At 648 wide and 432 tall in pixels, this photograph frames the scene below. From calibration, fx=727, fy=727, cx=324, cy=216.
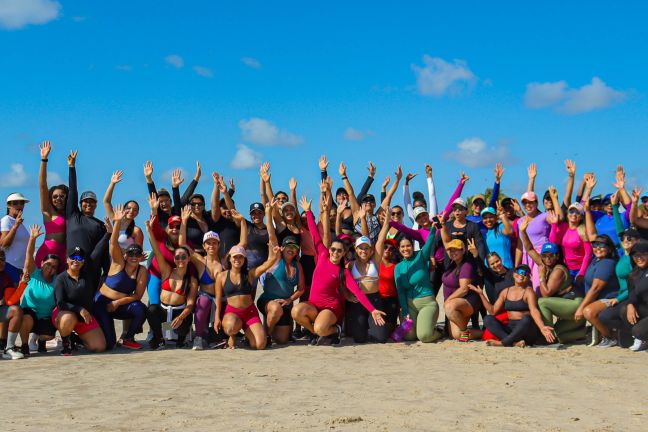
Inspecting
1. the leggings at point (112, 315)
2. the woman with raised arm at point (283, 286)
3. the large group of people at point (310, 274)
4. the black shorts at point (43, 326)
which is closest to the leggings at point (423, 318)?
the large group of people at point (310, 274)

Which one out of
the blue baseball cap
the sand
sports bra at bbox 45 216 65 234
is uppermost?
sports bra at bbox 45 216 65 234

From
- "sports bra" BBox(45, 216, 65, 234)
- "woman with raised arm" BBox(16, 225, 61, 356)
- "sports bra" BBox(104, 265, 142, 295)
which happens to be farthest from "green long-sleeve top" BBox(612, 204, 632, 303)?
"sports bra" BBox(45, 216, 65, 234)

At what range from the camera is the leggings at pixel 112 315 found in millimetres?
9781

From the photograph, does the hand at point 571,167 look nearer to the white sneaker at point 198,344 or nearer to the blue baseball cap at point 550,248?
the blue baseball cap at point 550,248

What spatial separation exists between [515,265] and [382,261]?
194 centimetres

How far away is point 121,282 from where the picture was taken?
9.88 metres

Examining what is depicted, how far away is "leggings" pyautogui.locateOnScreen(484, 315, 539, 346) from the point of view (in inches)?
376

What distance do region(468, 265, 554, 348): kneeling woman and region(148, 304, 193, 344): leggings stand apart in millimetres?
4129

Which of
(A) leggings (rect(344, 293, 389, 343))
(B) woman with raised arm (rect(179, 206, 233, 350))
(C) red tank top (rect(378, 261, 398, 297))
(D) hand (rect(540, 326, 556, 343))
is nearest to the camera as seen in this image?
(D) hand (rect(540, 326, 556, 343))

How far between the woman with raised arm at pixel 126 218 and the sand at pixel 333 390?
61.8 inches

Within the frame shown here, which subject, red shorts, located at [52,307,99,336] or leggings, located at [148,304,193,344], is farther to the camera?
leggings, located at [148,304,193,344]

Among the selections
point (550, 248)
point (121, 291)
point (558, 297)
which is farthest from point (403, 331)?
point (121, 291)

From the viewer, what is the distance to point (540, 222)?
1051 cm

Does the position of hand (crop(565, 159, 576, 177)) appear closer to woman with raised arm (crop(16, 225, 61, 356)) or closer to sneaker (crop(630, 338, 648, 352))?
sneaker (crop(630, 338, 648, 352))
